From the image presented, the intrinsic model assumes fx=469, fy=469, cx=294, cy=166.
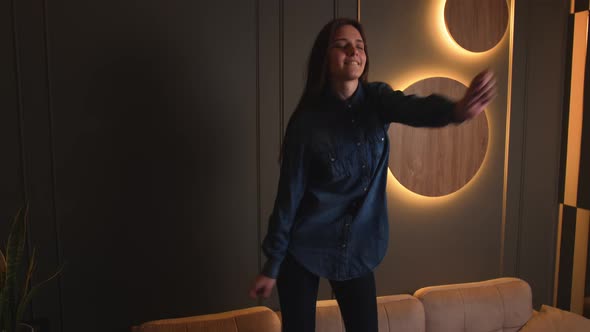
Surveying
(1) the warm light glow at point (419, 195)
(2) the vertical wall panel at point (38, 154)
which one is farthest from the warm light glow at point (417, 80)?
(2) the vertical wall panel at point (38, 154)

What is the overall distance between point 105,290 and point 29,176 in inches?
18.9

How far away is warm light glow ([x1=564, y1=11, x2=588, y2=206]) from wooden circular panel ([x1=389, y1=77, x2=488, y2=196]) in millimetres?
475

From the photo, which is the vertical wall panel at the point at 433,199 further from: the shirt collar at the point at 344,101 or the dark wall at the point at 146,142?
the shirt collar at the point at 344,101

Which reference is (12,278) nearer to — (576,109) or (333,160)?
(333,160)

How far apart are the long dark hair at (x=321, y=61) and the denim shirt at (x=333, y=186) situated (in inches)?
1.3

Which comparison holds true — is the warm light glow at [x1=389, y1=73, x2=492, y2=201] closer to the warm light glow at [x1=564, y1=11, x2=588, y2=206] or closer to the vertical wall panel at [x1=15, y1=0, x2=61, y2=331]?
the warm light glow at [x1=564, y1=11, x2=588, y2=206]

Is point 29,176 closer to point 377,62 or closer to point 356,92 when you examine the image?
point 356,92

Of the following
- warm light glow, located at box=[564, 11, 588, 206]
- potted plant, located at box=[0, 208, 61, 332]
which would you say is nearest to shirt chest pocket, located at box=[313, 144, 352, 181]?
potted plant, located at box=[0, 208, 61, 332]

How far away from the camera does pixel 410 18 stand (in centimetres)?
201

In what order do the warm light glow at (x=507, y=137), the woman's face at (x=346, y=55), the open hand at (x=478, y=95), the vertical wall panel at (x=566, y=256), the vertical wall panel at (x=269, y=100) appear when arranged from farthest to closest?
the vertical wall panel at (x=566, y=256) < the warm light glow at (x=507, y=137) < the vertical wall panel at (x=269, y=100) < the woman's face at (x=346, y=55) < the open hand at (x=478, y=95)

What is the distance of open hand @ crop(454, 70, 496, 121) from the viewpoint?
3.26ft

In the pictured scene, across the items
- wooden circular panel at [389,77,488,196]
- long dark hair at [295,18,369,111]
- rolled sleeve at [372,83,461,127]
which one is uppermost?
long dark hair at [295,18,369,111]

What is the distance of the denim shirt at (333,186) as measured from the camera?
1247 millimetres

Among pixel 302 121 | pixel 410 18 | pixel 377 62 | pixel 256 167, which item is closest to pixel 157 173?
pixel 256 167
